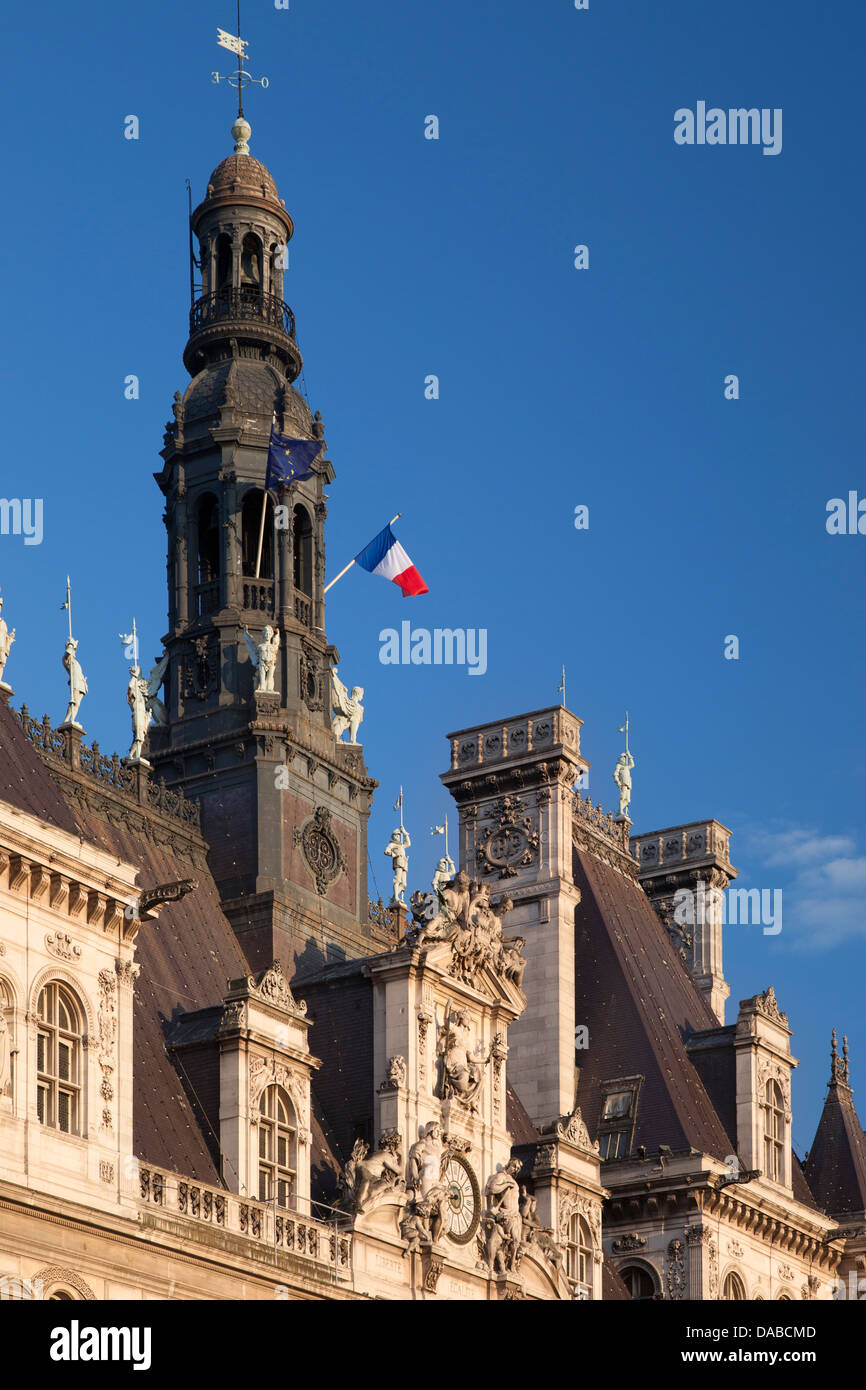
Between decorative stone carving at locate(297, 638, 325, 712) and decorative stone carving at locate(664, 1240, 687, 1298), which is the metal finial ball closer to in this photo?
decorative stone carving at locate(297, 638, 325, 712)

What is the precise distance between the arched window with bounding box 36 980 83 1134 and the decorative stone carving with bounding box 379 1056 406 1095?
13.0 m

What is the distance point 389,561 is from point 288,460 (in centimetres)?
461

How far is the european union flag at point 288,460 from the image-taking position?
68.5 m

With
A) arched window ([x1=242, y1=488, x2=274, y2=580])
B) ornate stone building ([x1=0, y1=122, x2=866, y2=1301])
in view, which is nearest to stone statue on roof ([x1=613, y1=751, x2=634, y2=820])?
ornate stone building ([x1=0, y1=122, x2=866, y2=1301])

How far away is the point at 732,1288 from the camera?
75.6 meters

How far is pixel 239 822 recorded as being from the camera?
67.1m

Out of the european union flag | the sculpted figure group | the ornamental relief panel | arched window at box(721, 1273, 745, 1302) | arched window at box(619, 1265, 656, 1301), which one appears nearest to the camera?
the ornamental relief panel

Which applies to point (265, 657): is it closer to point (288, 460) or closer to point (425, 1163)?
point (288, 460)

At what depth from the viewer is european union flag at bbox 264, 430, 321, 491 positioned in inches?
2697

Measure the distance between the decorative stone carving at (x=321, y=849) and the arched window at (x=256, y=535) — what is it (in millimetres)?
6766

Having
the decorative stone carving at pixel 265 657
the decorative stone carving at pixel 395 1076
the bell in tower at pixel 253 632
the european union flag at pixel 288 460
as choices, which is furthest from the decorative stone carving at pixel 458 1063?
the european union flag at pixel 288 460

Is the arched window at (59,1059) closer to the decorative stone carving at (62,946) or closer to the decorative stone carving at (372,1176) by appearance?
the decorative stone carving at (62,946)

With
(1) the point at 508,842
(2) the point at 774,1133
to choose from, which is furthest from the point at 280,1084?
(2) the point at 774,1133
